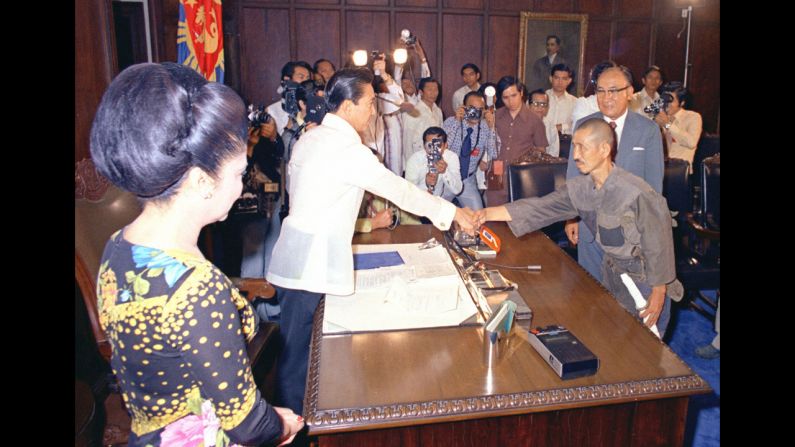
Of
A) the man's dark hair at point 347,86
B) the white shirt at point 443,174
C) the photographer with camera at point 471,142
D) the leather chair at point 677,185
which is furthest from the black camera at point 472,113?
the man's dark hair at point 347,86

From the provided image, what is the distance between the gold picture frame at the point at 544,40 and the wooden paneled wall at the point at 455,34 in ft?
0.37

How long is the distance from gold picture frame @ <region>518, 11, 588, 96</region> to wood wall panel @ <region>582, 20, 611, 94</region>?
0.07m

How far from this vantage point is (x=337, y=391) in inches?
53.6

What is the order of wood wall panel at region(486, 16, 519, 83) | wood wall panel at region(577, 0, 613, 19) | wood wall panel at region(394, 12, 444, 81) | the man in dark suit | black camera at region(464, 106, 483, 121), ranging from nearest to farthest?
the man in dark suit → black camera at region(464, 106, 483, 121) → wood wall panel at region(394, 12, 444, 81) → wood wall panel at region(486, 16, 519, 83) → wood wall panel at region(577, 0, 613, 19)

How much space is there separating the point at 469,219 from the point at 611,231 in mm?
592

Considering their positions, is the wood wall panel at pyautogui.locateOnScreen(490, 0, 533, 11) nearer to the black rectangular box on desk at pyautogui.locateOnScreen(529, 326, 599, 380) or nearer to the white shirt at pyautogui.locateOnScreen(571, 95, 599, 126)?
the white shirt at pyautogui.locateOnScreen(571, 95, 599, 126)

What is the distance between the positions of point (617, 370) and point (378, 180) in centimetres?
109

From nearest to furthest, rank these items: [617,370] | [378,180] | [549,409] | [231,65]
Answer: [549,409]
[617,370]
[378,180]
[231,65]

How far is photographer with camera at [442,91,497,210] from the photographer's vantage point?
4.46 m

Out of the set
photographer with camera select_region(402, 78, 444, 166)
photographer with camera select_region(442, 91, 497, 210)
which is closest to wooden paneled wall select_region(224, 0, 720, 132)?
photographer with camera select_region(402, 78, 444, 166)

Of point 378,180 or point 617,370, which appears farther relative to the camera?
point 378,180

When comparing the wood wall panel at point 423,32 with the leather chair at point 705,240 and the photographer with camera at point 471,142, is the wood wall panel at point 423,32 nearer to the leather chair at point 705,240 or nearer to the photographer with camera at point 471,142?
the photographer with camera at point 471,142

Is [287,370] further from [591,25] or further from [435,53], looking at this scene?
[591,25]

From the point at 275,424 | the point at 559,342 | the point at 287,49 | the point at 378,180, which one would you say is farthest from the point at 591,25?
the point at 275,424
